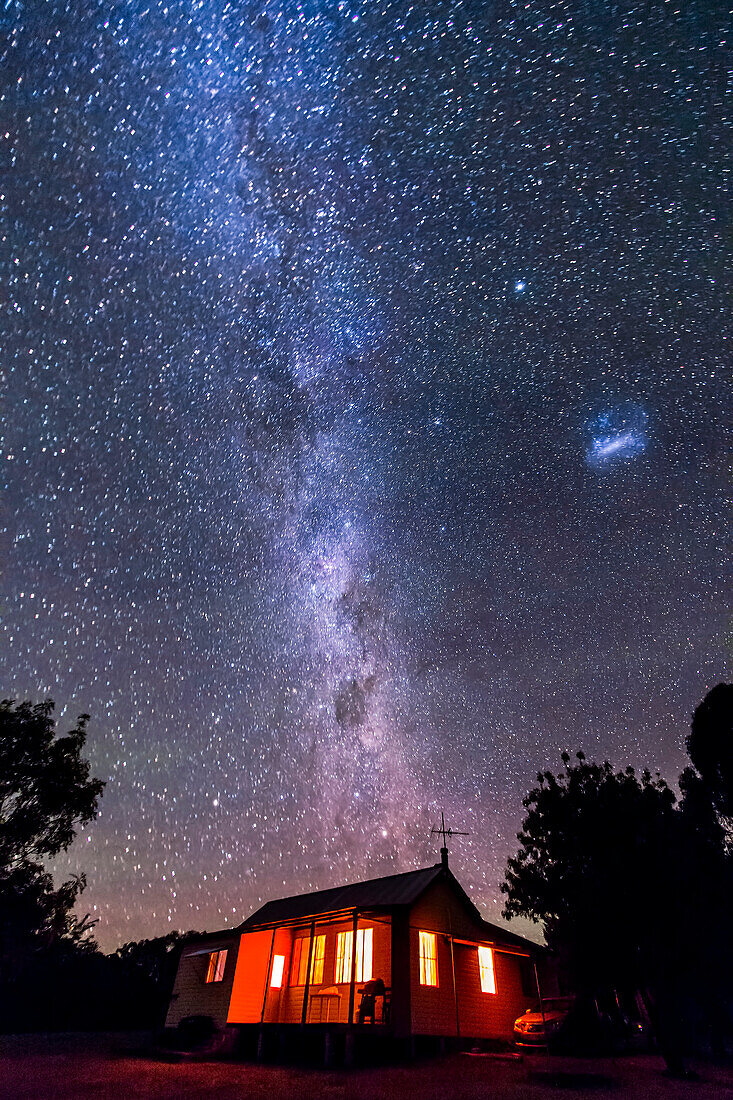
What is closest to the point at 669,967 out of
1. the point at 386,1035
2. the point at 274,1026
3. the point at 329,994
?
the point at 386,1035

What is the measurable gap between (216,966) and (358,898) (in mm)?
7238

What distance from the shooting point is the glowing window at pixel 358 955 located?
61.5 ft

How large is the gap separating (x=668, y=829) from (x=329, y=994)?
39.2ft

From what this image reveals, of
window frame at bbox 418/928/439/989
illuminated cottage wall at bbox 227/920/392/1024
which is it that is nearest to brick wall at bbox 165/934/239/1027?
illuminated cottage wall at bbox 227/920/392/1024

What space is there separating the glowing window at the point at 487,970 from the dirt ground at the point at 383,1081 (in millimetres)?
3308

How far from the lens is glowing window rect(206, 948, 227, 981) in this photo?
21.5 meters

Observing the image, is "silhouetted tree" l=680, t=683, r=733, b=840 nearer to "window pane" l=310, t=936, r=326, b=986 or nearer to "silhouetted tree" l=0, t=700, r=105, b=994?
"window pane" l=310, t=936, r=326, b=986

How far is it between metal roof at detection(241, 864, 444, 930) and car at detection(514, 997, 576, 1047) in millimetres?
4538

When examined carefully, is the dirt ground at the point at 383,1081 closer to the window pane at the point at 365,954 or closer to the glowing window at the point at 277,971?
the window pane at the point at 365,954

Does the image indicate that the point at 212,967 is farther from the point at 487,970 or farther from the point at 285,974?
the point at 487,970

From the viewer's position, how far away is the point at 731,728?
2794cm

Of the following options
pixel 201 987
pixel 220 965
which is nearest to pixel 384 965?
pixel 220 965

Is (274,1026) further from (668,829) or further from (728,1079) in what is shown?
(668,829)

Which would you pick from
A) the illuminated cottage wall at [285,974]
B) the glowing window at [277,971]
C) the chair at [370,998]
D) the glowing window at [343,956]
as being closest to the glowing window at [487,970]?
the illuminated cottage wall at [285,974]
